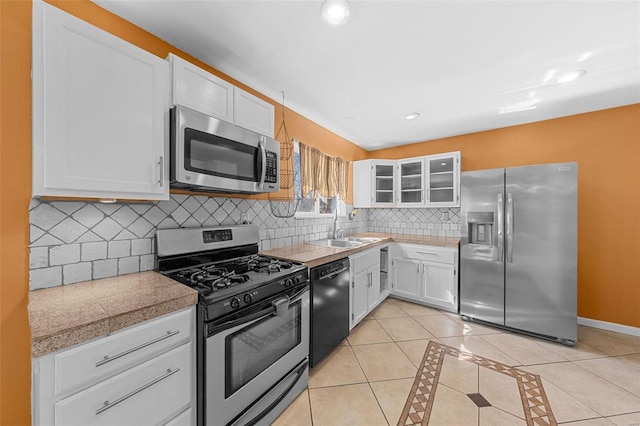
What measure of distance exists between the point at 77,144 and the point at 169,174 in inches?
16.2

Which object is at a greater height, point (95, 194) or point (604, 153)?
point (604, 153)

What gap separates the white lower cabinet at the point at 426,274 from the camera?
3.13 metres

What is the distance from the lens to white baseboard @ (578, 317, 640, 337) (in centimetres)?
263

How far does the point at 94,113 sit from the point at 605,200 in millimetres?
4700

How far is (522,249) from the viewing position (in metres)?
2.64

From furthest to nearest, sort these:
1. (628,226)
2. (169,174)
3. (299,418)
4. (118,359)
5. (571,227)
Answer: (628,226), (571,227), (299,418), (169,174), (118,359)

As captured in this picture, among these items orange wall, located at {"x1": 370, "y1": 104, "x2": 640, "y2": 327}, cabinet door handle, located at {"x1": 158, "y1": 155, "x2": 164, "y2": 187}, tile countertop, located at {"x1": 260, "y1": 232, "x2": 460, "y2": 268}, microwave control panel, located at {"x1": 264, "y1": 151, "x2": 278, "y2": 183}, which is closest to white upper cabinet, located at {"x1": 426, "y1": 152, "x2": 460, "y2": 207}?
tile countertop, located at {"x1": 260, "y1": 232, "x2": 460, "y2": 268}

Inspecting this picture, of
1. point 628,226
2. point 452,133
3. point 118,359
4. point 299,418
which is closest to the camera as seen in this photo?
point 118,359

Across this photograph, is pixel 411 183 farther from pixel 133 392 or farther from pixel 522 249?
pixel 133 392

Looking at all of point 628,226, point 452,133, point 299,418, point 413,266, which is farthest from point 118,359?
point 628,226

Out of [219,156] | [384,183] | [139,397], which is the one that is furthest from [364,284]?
[139,397]

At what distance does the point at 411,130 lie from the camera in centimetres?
355

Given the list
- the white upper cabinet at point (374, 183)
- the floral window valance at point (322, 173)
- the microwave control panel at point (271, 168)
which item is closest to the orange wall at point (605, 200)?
the white upper cabinet at point (374, 183)

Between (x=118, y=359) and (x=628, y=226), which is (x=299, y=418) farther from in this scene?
(x=628, y=226)
